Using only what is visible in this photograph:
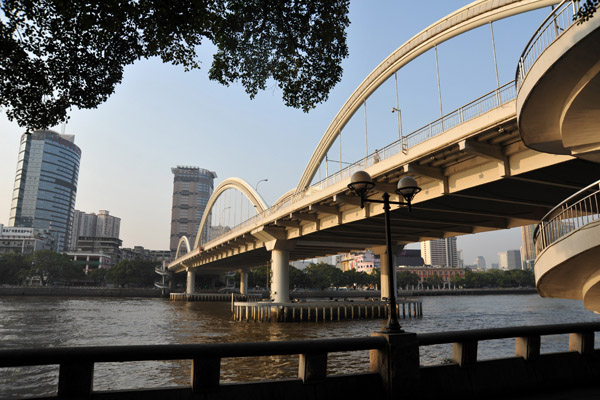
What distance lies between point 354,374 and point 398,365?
70 cm

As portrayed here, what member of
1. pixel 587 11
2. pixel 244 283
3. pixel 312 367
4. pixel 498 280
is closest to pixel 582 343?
pixel 312 367

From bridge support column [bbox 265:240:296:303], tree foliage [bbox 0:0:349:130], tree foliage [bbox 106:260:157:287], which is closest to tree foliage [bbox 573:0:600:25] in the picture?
tree foliage [bbox 0:0:349:130]

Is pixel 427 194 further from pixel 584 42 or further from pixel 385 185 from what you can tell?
pixel 584 42

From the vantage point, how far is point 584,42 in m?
8.61

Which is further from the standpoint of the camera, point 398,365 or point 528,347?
point 528,347

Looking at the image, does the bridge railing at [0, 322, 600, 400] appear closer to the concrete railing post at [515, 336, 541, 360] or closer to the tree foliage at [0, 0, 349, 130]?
the concrete railing post at [515, 336, 541, 360]

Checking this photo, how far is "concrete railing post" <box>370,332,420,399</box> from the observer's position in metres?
6.52

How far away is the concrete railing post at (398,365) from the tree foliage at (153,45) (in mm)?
6698

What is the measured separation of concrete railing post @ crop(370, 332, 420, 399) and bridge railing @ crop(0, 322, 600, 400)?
0.01m

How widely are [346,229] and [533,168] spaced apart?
20257 mm

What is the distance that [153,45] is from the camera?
9312mm

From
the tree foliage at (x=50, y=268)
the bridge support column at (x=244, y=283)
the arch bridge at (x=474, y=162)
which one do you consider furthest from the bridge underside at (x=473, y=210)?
the tree foliage at (x=50, y=268)

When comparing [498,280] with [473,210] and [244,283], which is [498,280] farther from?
[473,210]

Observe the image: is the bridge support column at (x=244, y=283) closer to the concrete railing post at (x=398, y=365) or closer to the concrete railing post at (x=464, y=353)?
the concrete railing post at (x=464, y=353)
